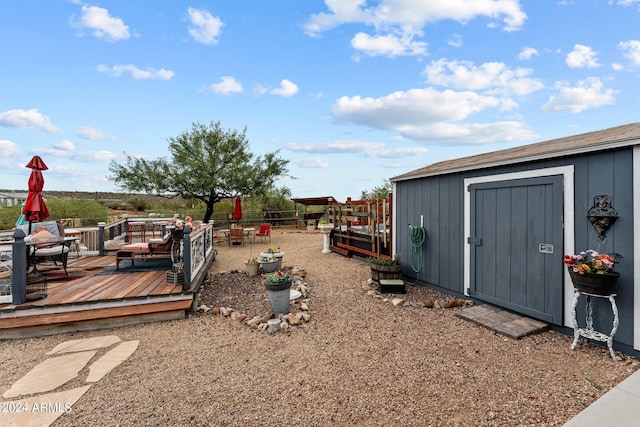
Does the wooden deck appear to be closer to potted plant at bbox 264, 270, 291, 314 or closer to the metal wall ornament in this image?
potted plant at bbox 264, 270, 291, 314

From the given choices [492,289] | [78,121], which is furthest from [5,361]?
[78,121]

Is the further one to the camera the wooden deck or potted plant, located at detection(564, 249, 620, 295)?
the wooden deck

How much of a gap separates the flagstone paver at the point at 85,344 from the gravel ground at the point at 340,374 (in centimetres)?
14

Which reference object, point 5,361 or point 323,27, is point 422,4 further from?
point 5,361

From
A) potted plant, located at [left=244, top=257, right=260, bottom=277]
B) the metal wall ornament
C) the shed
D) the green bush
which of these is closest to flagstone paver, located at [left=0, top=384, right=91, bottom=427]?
potted plant, located at [left=244, top=257, right=260, bottom=277]

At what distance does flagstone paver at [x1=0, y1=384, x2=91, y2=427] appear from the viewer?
6.37ft

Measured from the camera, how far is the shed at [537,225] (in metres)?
2.84

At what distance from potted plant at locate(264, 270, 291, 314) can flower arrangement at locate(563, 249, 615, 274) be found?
3079 millimetres

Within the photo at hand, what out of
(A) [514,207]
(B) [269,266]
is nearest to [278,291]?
(B) [269,266]

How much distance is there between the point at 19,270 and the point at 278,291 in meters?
3.07

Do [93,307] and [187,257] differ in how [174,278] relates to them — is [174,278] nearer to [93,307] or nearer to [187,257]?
[187,257]

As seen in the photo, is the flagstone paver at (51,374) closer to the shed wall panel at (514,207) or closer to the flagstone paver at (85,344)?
the flagstone paver at (85,344)

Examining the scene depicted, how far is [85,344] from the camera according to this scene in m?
3.15

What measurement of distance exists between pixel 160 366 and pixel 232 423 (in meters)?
1.18
